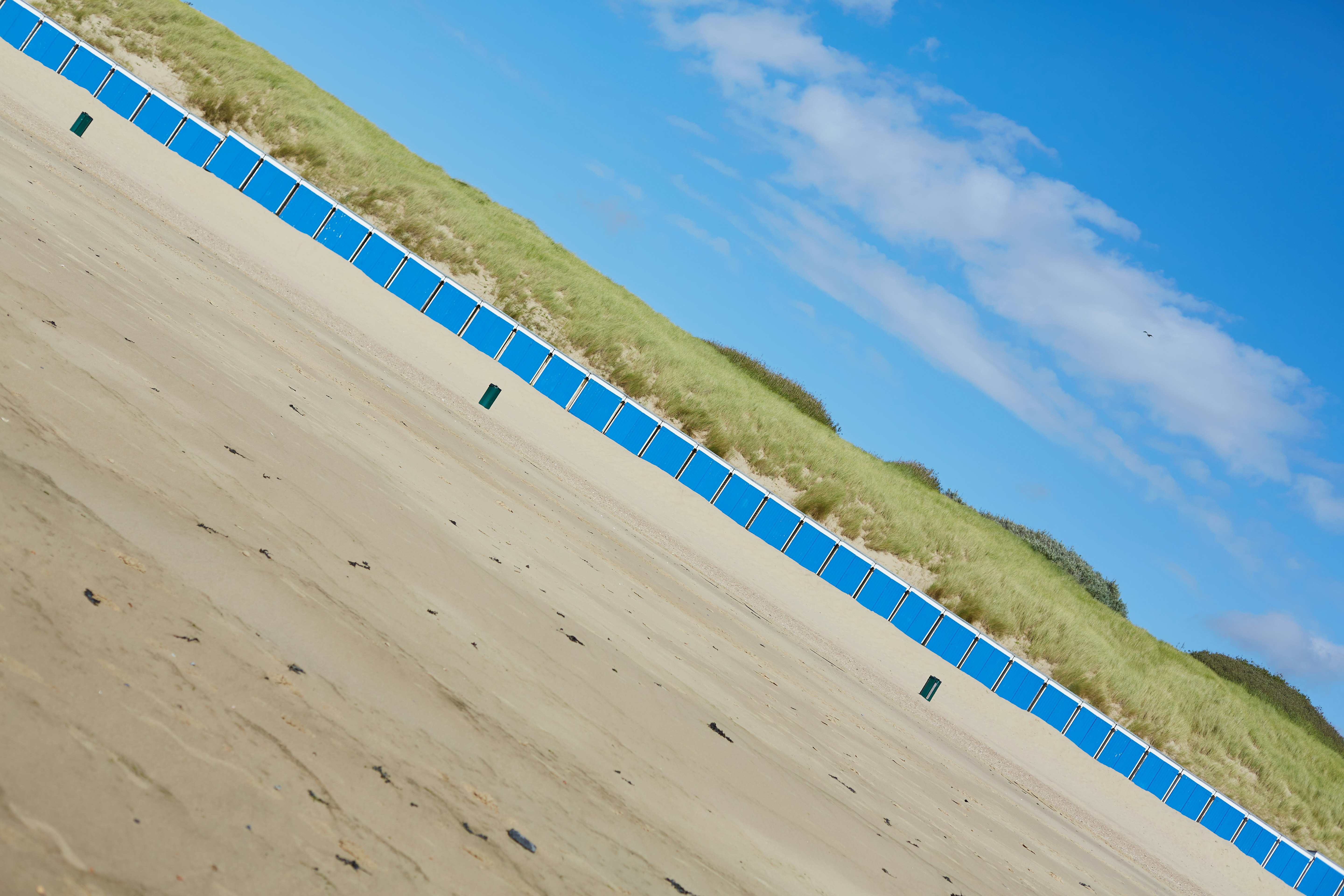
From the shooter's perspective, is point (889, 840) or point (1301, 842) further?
point (1301, 842)

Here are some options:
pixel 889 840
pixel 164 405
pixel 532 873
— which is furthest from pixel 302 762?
pixel 889 840

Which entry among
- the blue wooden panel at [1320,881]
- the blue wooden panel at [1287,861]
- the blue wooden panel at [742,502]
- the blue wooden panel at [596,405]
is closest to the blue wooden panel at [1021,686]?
the blue wooden panel at [1287,861]

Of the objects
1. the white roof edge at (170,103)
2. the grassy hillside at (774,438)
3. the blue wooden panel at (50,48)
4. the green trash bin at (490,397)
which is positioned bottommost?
the green trash bin at (490,397)

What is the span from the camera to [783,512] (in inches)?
1032

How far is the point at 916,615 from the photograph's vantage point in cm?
2539

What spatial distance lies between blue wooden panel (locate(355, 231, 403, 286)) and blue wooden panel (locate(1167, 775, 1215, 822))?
2732 cm

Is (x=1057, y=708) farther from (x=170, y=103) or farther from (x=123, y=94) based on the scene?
(x=123, y=94)

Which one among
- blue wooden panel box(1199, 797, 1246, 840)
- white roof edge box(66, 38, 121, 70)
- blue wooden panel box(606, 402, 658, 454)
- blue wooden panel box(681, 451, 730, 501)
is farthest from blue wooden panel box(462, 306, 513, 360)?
blue wooden panel box(1199, 797, 1246, 840)

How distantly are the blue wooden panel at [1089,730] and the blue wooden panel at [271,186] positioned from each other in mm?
28965

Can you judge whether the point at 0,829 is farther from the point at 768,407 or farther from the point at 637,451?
the point at 768,407

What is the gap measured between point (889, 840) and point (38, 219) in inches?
569

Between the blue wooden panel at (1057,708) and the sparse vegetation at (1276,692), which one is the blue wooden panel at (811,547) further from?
the sparse vegetation at (1276,692)

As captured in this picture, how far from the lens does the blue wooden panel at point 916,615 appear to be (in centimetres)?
2534

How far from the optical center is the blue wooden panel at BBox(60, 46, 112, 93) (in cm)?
3167
